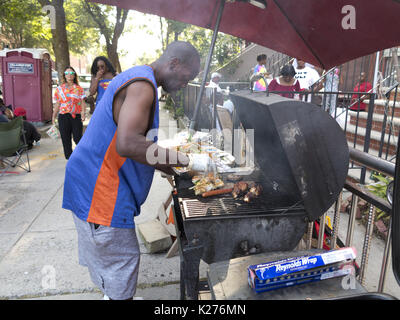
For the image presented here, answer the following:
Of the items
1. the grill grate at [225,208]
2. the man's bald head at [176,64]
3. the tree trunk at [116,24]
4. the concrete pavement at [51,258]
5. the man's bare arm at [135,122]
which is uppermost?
the tree trunk at [116,24]

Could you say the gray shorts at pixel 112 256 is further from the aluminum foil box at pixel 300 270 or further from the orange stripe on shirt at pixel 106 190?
the aluminum foil box at pixel 300 270

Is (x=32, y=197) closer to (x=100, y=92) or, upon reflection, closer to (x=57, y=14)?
(x=100, y=92)

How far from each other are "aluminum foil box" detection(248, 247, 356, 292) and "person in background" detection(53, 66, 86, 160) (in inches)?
243

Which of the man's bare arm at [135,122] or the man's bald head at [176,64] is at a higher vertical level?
the man's bald head at [176,64]

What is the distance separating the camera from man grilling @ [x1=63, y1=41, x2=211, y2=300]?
71.6 inches

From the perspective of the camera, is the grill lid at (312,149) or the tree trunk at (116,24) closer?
the grill lid at (312,149)

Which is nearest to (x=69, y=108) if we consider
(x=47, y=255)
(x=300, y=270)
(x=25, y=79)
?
(x=47, y=255)

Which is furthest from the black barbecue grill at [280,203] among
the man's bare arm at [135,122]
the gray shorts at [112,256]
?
the man's bare arm at [135,122]

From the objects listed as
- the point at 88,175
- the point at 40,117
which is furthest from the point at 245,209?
the point at 40,117

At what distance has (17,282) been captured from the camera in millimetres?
3096

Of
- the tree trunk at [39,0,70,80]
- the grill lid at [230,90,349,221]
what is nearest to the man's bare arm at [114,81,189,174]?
the grill lid at [230,90,349,221]

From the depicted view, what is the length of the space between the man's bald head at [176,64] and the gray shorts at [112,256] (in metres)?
1.01

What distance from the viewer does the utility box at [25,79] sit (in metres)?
11.3

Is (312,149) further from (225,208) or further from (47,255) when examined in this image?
(47,255)
